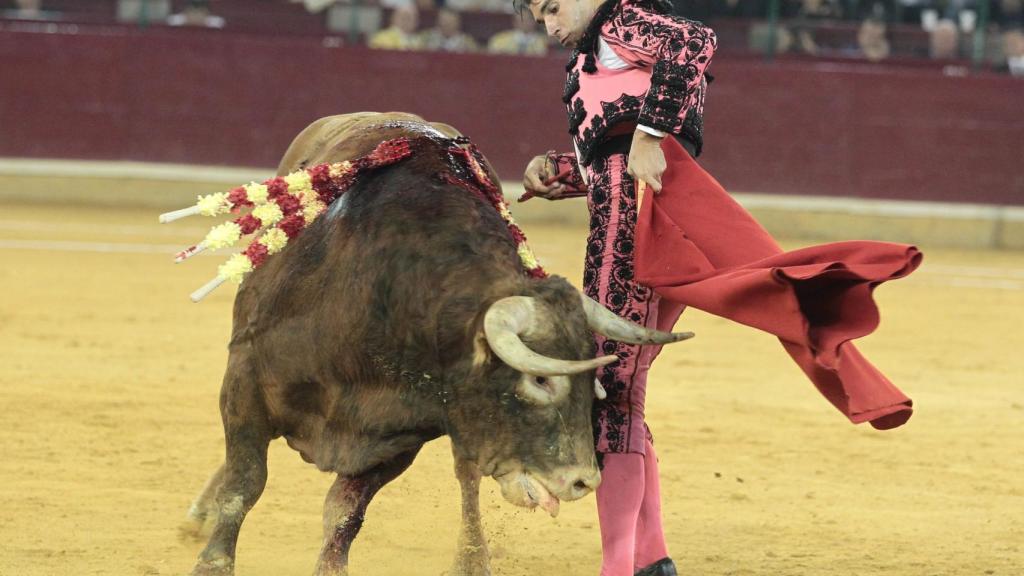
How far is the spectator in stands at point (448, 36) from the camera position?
11.4 m

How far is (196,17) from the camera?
38.1 feet

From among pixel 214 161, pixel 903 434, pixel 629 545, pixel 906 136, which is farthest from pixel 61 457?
pixel 906 136

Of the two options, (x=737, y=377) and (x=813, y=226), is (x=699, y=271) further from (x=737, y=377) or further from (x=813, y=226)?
(x=813, y=226)

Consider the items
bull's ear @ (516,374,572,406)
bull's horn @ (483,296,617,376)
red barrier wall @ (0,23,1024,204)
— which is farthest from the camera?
Answer: red barrier wall @ (0,23,1024,204)

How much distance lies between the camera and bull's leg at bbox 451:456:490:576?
12.0ft

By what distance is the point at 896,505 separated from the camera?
14.6 feet

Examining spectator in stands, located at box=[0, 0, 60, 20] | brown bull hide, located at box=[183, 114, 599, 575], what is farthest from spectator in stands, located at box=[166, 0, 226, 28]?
brown bull hide, located at box=[183, 114, 599, 575]

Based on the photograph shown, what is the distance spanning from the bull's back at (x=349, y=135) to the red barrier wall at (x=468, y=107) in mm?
7202

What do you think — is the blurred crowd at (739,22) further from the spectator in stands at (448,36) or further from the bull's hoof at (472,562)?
the bull's hoof at (472,562)

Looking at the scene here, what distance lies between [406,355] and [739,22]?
848cm

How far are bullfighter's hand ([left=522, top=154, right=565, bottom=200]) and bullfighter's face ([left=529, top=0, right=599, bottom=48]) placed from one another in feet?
0.99

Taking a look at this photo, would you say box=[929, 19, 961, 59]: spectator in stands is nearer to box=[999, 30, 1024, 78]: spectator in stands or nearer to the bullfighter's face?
box=[999, 30, 1024, 78]: spectator in stands

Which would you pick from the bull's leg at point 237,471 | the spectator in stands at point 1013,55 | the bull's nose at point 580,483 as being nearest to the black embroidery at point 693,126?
the bull's nose at point 580,483

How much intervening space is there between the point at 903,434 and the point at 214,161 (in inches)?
291
